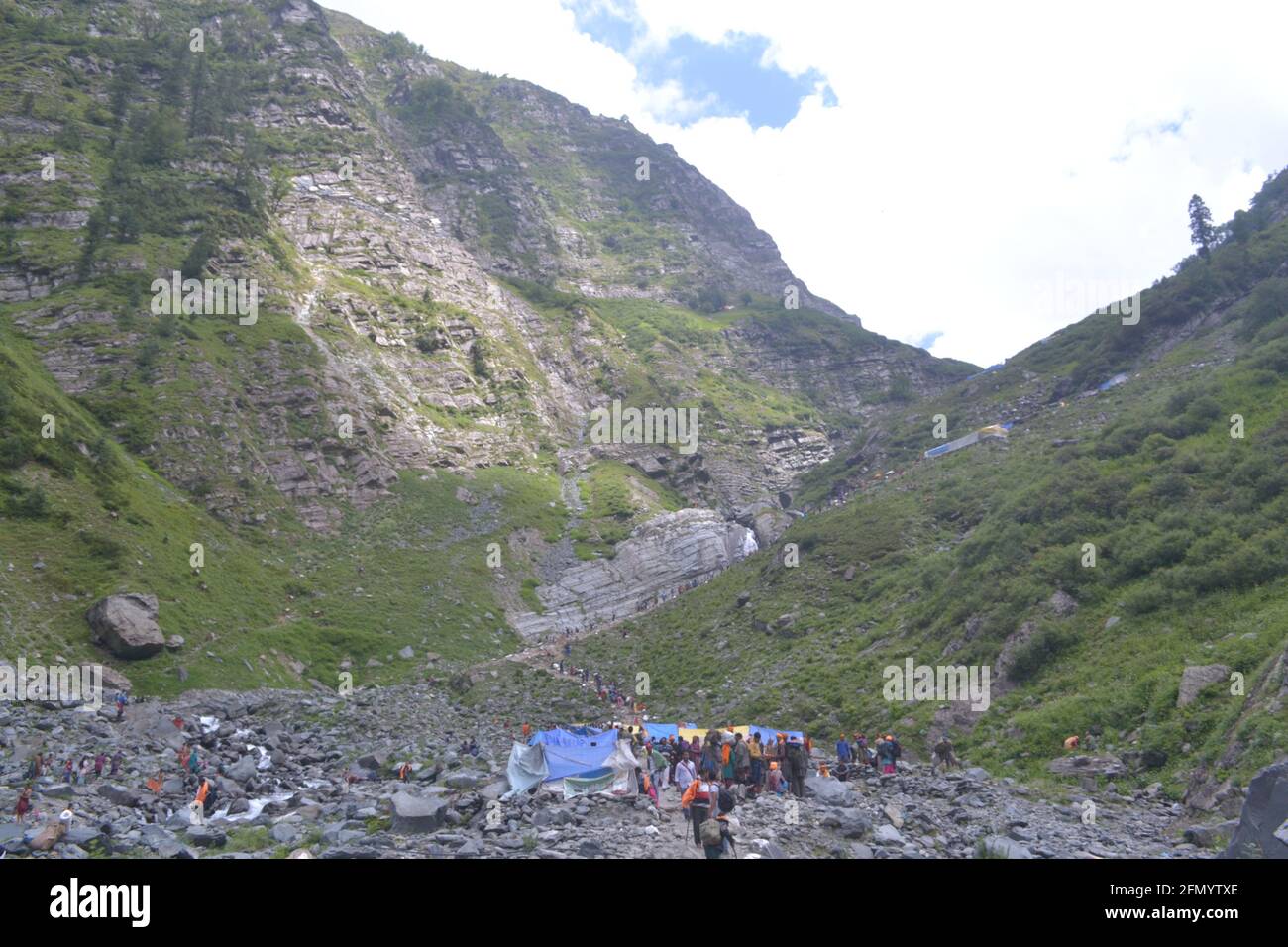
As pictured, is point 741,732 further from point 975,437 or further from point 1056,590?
point 975,437

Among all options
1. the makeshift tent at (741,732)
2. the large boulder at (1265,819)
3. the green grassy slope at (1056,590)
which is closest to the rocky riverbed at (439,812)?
the large boulder at (1265,819)

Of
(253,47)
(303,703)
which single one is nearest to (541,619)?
(303,703)

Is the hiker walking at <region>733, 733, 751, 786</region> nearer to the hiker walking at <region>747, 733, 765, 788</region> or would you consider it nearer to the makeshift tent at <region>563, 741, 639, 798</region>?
the hiker walking at <region>747, 733, 765, 788</region>

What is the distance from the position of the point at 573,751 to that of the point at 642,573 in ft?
151

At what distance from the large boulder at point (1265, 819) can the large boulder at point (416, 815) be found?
1347 centimetres

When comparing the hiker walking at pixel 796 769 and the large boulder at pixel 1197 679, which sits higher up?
the large boulder at pixel 1197 679

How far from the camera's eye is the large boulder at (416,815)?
49.9 feet

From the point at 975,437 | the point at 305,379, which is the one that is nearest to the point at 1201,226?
the point at 975,437

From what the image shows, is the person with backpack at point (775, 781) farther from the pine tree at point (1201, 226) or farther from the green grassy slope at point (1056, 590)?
the pine tree at point (1201, 226)

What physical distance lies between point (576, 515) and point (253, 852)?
6133 centimetres

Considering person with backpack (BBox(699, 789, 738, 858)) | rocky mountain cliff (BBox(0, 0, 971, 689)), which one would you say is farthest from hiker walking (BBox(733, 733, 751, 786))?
rocky mountain cliff (BBox(0, 0, 971, 689))

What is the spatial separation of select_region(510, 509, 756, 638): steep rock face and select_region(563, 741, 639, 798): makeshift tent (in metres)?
38.6

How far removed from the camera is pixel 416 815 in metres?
15.3

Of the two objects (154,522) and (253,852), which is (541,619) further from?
(253,852)
